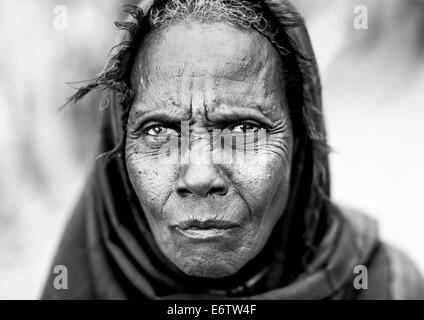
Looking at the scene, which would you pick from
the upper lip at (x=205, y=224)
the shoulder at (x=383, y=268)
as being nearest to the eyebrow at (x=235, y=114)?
the upper lip at (x=205, y=224)

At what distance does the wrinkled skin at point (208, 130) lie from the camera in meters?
1.33

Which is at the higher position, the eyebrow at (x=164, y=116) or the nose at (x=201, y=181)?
the eyebrow at (x=164, y=116)

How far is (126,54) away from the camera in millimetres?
1433

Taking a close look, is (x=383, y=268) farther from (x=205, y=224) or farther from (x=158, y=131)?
(x=158, y=131)

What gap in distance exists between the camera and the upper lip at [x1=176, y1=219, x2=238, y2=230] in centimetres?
132

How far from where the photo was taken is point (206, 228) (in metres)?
1.34

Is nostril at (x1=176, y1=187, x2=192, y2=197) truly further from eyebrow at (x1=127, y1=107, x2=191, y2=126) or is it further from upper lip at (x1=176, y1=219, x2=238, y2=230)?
eyebrow at (x1=127, y1=107, x2=191, y2=126)

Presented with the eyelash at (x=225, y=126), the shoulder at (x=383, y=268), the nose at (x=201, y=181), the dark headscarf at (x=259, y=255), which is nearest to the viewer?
the nose at (x=201, y=181)

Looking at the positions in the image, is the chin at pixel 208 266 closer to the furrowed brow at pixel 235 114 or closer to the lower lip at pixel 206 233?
the lower lip at pixel 206 233

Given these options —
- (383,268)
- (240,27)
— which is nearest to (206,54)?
(240,27)

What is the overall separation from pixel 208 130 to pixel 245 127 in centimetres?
11

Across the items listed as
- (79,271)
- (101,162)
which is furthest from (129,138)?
(79,271)

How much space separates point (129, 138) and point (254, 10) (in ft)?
1.58
